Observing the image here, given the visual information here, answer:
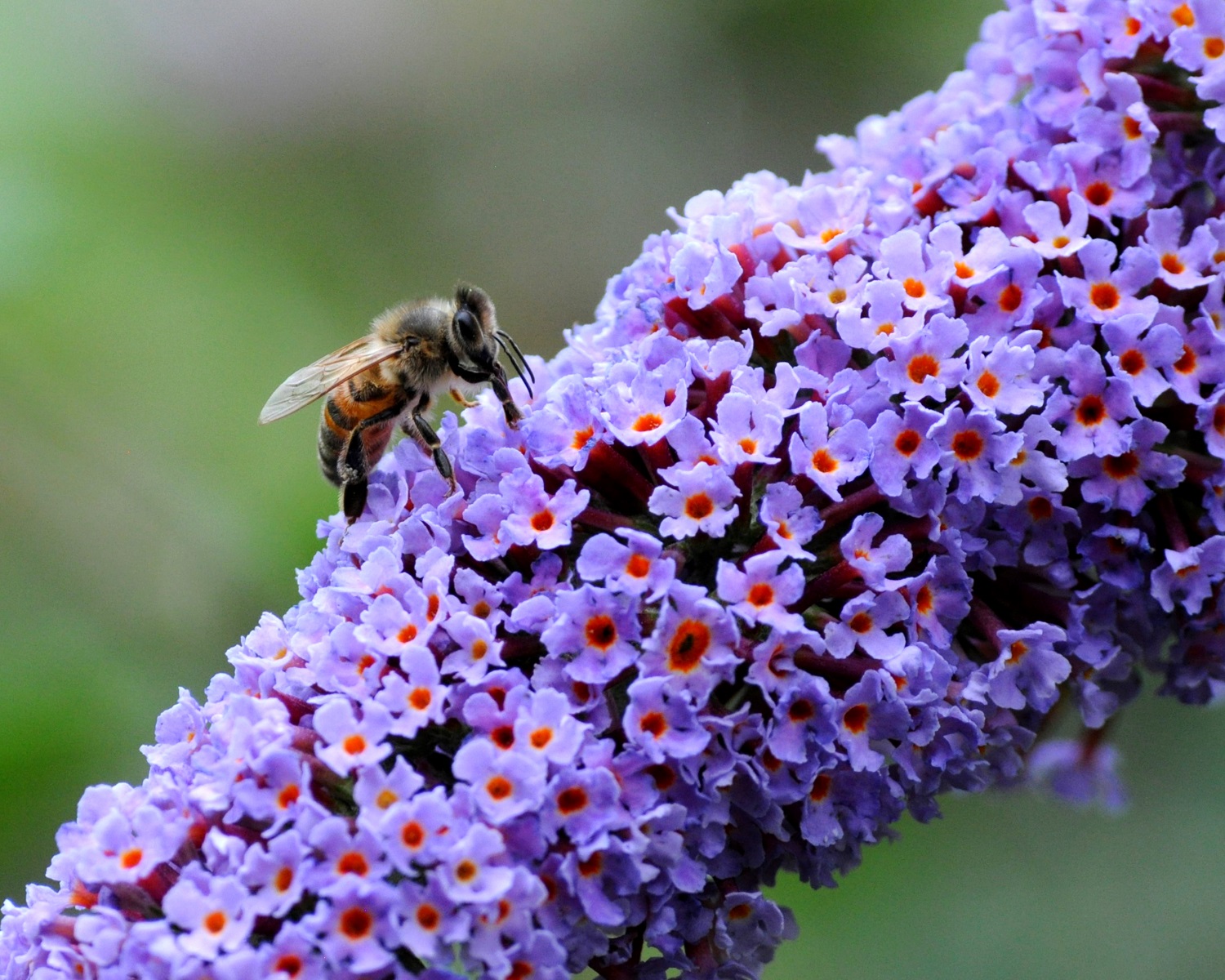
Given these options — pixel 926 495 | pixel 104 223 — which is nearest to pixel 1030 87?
pixel 926 495

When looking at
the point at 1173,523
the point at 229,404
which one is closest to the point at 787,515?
the point at 1173,523

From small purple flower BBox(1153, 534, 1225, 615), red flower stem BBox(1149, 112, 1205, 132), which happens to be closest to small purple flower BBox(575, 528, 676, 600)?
small purple flower BBox(1153, 534, 1225, 615)

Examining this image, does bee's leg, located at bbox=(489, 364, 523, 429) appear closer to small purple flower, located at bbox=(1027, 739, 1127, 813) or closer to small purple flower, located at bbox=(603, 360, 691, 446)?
small purple flower, located at bbox=(603, 360, 691, 446)

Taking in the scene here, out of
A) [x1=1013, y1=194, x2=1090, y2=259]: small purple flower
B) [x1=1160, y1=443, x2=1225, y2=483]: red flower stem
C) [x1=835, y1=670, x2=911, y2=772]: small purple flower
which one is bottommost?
[x1=835, y1=670, x2=911, y2=772]: small purple flower

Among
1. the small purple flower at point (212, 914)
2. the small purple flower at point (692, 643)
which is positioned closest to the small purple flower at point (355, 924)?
the small purple flower at point (212, 914)

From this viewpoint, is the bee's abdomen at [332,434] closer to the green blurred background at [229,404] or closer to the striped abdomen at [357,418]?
the striped abdomen at [357,418]

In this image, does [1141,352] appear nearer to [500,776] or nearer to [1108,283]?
[1108,283]
